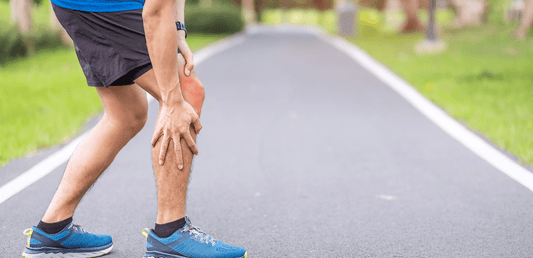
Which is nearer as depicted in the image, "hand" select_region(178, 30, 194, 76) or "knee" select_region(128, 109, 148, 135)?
"hand" select_region(178, 30, 194, 76)

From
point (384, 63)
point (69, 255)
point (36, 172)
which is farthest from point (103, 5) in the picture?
point (384, 63)

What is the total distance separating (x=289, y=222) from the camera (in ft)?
10.5

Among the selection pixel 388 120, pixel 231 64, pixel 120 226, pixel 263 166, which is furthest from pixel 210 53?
pixel 120 226

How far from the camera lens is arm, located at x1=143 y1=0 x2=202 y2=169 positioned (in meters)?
2.12

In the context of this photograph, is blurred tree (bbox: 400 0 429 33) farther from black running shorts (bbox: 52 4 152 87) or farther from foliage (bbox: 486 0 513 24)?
black running shorts (bbox: 52 4 152 87)

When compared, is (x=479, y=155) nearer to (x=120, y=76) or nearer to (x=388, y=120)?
(x=388, y=120)

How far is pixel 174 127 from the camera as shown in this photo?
7.22ft

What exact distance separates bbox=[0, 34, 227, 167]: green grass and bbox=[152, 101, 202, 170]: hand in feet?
9.16

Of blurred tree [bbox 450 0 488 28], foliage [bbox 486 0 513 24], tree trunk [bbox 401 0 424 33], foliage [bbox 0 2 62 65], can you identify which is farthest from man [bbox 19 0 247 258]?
blurred tree [bbox 450 0 488 28]

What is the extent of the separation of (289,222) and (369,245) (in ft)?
1.74

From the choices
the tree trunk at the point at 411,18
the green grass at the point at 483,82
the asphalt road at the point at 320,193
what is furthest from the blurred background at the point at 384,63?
the tree trunk at the point at 411,18

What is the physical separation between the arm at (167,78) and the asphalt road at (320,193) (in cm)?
80

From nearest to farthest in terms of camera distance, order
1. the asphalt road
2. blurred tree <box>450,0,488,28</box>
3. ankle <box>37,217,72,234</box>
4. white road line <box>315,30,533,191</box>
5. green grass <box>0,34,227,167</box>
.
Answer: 1. ankle <box>37,217,72,234</box>
2. the asphalt road
3. white road line <box>315,30,533,191</box>
4. green grass <box>0,34,227,167</box>
5. blurred tree <box>450,0,488,28</box>

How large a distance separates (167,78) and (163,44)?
0.13m
